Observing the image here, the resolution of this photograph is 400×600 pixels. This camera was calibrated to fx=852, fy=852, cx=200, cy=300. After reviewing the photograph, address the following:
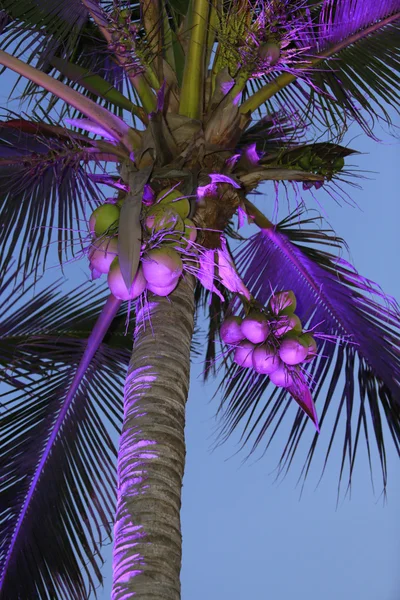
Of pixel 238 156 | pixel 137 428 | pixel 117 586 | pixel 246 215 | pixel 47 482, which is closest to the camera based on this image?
pixel 117 586

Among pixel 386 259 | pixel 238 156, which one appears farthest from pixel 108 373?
pixel 386 259

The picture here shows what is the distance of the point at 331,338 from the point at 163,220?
1748mm

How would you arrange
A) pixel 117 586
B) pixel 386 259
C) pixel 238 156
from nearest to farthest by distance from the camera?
1. pixel 117 586
2. pixel 238 156
3. pixel 386 259

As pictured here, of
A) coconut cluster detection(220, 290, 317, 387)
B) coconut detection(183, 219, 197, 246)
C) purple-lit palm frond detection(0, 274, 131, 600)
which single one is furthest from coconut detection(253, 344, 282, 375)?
purple-lit palm frond detection(0, 274, 131, 600)

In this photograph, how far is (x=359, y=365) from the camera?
452cm

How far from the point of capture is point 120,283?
295 cm

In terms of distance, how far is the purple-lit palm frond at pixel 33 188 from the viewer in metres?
3.86

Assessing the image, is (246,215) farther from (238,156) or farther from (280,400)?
(280,400)

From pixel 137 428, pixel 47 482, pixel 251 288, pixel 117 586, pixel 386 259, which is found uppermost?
pixel 386 259

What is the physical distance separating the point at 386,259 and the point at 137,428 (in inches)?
1449

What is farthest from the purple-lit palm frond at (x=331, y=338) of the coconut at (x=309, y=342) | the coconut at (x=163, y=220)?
the coconut at (x=163, y=220)

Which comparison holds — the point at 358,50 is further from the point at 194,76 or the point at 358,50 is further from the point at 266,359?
the point at 266,359

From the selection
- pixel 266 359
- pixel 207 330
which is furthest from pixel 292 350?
pixel 207 330

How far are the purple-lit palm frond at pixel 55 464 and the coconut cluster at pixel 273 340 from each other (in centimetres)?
110
